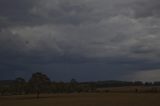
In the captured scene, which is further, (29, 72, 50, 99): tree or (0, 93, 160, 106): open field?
(29, 72, 50, 99): tree

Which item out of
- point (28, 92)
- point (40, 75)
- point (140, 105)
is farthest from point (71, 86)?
point (140, 105)

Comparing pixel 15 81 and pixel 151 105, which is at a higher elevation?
pixel 15 81

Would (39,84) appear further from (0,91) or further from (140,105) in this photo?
(140,105)

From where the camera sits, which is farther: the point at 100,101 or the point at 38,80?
the point at 38,80

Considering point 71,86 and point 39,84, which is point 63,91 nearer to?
point 71,86

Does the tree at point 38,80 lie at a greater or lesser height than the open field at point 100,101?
greater

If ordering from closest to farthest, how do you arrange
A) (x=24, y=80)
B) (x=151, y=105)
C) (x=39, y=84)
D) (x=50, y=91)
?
(x=151, y=105) → (x=39, y=84) → (x=24, y=80) → (x=50, y=91)

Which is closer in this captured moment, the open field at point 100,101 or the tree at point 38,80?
the open field at point 100,101

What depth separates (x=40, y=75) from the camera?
433 ft

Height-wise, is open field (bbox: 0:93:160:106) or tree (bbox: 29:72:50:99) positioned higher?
tree (bbox: 29:72:50:99)

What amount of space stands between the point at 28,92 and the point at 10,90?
19751mm

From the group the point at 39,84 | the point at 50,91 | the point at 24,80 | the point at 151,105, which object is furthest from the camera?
the point at 50,91

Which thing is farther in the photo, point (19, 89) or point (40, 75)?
point (19, 89)

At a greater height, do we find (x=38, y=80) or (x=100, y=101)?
(x=38, y=80)
